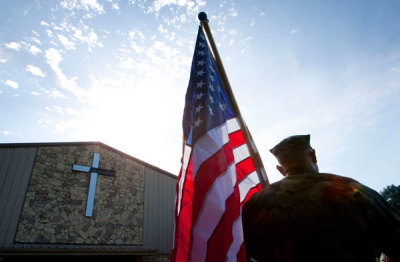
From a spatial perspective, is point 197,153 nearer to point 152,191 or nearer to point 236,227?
point 236,227

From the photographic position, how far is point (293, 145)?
1.94m

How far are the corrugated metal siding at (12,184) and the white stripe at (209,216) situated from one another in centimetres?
1085

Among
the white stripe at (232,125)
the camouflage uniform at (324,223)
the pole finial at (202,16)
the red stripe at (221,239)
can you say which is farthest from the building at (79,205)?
the camouflage uniform at (324,223)

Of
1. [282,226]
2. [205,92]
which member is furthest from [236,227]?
[205,92]

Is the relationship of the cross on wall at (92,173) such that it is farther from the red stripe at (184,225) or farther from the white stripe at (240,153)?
the red stripe at (184,225)

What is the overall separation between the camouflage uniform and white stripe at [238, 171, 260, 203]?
1207mm

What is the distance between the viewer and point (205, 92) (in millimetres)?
2824

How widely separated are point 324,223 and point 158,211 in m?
13.7

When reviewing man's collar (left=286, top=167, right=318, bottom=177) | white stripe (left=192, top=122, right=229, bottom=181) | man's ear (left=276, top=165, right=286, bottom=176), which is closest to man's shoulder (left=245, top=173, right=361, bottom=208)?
man's collar (left=286, top=167, right=318, bottom=177)

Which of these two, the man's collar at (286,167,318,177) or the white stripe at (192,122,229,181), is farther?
the white stripe at (192,122,229,181)

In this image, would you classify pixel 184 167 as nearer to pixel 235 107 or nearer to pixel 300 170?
pixel 235 107

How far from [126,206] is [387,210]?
1284 cm

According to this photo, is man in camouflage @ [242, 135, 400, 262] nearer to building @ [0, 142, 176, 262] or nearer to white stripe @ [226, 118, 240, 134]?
white stripe @ [226, 118, 240, 134]

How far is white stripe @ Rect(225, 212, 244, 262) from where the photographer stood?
6.14 ft
